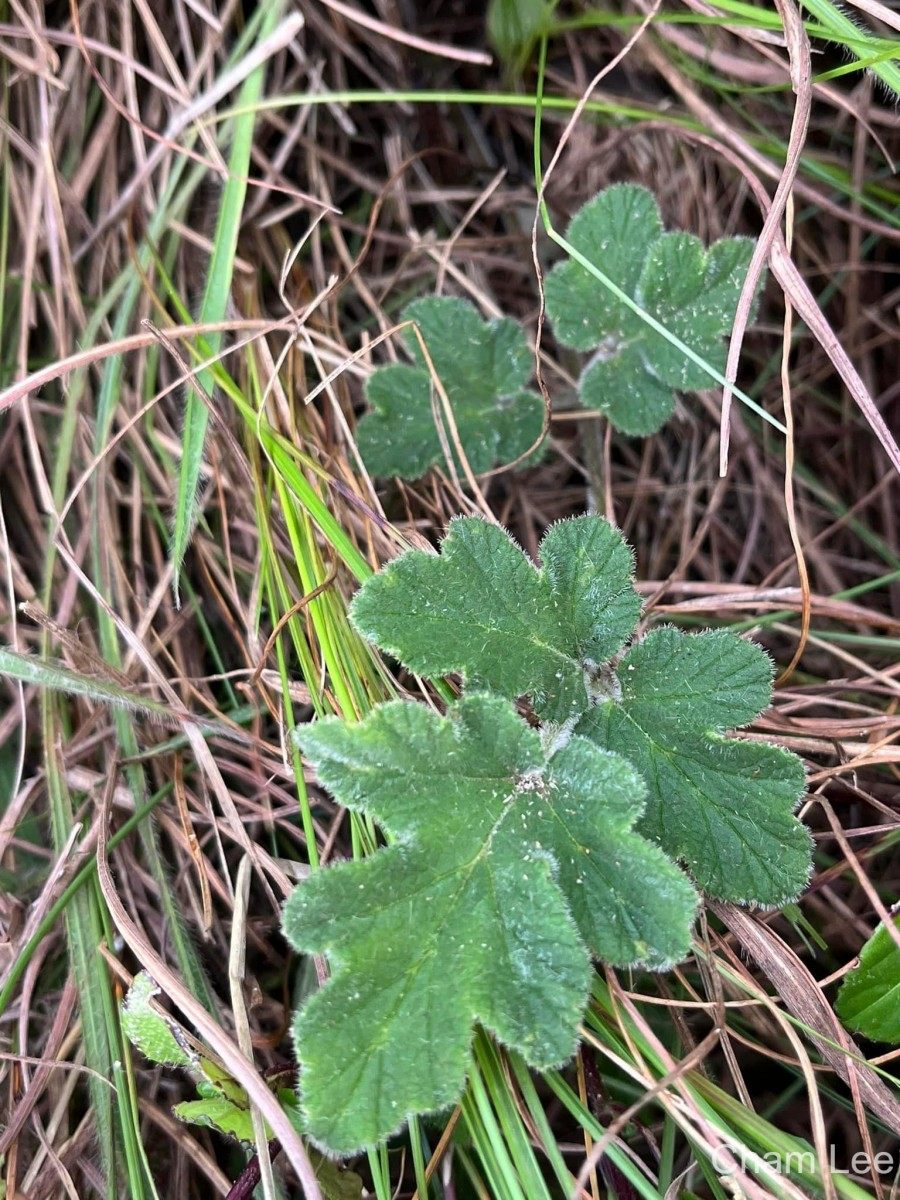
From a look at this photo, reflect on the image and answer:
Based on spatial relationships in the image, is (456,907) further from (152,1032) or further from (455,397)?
(455,397)

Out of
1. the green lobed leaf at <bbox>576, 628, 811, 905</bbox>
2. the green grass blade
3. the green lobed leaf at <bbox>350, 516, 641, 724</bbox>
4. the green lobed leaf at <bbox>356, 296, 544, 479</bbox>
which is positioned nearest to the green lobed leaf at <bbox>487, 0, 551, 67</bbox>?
the green grass blade

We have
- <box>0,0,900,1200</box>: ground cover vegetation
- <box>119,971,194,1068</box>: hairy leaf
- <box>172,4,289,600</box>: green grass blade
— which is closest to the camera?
<box>0,0,900,1200</box>: ground cover vegetation

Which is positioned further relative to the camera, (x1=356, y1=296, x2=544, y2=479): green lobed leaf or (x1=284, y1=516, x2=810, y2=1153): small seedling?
(x1=356, y1=296, x2=544, y2=479): green lobed leaf

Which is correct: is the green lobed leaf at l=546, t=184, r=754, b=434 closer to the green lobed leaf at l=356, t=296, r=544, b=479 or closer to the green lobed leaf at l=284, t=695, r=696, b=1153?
the green lobed leaf at l=356, t=296, r=544, b=479

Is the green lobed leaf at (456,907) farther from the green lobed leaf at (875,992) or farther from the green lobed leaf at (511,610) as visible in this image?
the green lobed leaf at (875,992)

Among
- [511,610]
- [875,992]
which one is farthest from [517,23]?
[875,992]

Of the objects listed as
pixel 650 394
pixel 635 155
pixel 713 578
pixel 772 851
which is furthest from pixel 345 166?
pixel 772 851

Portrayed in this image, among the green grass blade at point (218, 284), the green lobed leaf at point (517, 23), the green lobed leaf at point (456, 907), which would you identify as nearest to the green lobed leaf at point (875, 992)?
the green lobed leaf at point (456, 907)
